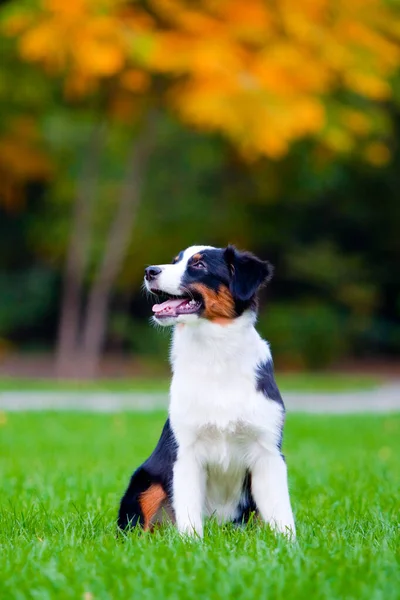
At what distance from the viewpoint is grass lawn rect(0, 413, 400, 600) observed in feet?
11.9

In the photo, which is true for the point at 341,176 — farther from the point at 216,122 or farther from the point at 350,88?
the point at 216,122

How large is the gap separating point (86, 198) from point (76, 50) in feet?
16.1

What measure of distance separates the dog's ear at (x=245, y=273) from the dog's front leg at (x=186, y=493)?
81cm

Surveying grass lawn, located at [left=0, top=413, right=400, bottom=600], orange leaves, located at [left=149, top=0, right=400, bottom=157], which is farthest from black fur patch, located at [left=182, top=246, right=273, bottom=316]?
orange leaves, located at [left=149, top=0, right=400, bottom=157]

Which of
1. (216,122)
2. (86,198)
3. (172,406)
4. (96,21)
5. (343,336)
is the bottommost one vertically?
(343,336)

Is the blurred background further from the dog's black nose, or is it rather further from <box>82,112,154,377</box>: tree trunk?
the dog's black nose

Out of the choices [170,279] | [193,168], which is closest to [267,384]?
[170,279]

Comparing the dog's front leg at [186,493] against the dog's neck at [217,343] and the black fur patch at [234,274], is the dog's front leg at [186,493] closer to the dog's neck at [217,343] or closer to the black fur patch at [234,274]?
the dog's neck at [217,343]

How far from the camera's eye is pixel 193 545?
13.9 feet

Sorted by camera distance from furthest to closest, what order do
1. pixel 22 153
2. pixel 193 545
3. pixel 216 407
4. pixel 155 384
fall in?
pixel 22 153
pixel 155 384
pixel 216 407
pixel 193 545

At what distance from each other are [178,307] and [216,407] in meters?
0.53

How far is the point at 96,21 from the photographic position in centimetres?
1484

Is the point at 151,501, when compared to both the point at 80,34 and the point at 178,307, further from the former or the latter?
the point at 80,34

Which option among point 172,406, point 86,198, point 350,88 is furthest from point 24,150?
point 172,406
